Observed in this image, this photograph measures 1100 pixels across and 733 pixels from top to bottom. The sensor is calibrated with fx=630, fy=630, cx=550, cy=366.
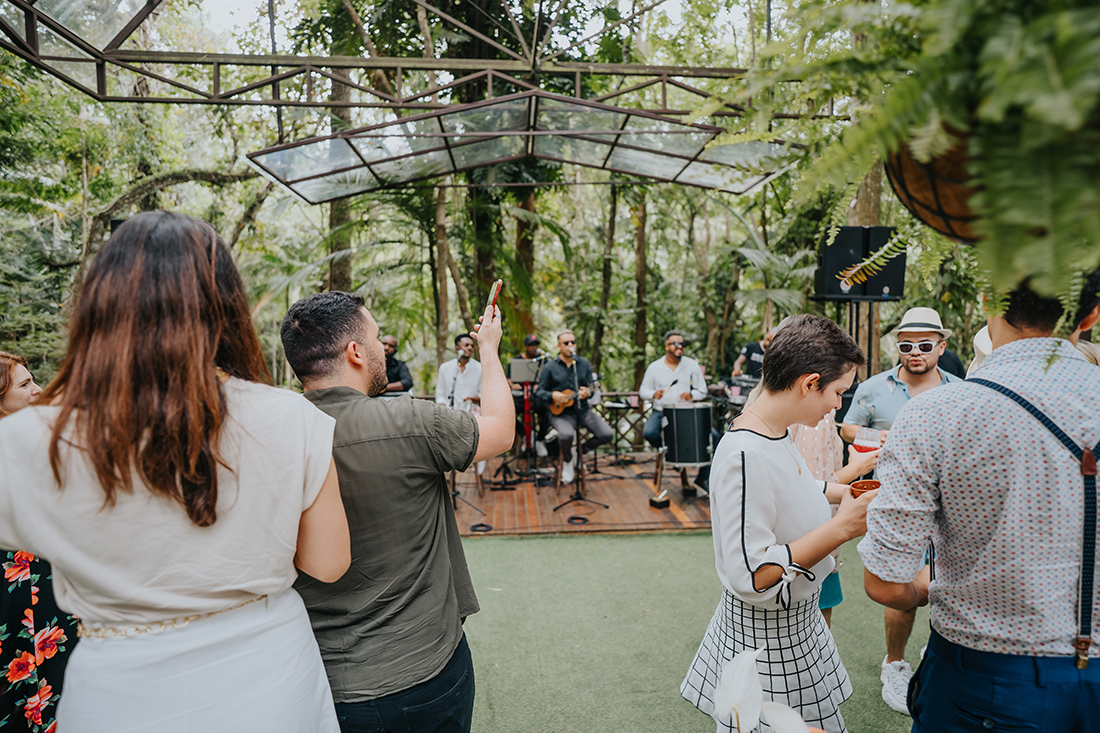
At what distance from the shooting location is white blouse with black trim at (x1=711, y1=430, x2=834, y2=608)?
1.67 meters

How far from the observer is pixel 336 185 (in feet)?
23.0

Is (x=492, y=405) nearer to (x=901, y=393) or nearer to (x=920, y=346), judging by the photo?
(x=920, y=346)

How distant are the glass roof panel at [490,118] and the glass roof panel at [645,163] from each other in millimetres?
1172

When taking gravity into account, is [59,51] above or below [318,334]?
above

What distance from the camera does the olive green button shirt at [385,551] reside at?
1488 millimetres

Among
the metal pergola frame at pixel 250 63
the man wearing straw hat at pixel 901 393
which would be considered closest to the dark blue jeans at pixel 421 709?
the man wearing straw hat at pixel 901 393

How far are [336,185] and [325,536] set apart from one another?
649 centimetres

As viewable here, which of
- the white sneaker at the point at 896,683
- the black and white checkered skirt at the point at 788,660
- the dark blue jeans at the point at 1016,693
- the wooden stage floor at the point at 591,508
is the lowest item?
the wooden stage floor at the point at 591,508

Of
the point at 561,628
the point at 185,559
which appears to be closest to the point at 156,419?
the point at 185,559

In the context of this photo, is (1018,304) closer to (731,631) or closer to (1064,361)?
(1064,361)

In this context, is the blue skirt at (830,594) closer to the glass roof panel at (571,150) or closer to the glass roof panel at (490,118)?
the glass roof panel at (490,118)

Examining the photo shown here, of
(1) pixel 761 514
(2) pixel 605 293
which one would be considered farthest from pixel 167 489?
(2) pixel 605 293

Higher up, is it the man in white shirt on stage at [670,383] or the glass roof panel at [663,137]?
the glass roof panel at [663,137]

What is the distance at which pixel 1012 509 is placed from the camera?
124 centimetres
